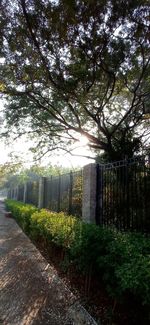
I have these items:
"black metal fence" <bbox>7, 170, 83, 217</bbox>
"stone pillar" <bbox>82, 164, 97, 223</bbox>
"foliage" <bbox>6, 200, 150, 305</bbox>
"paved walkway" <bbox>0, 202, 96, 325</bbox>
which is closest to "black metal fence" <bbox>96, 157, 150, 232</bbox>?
"stone pillar" <bbox>82, 164, 97, 223</bbox>

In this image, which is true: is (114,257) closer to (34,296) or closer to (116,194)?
(34,296)

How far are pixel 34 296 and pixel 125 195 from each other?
9.68 feet

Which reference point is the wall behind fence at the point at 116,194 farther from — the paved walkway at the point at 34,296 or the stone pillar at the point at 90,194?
the paved walkway at the point at 34,296

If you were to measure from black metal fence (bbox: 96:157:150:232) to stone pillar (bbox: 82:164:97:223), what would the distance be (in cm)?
14

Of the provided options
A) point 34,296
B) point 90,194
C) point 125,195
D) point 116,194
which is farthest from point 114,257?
point 90,194

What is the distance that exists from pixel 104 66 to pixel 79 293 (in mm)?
6671

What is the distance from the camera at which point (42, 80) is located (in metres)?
9.77

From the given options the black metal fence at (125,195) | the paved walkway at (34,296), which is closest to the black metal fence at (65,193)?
the black metal fence at (125,195)

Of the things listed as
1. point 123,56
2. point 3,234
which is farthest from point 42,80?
point 3,234

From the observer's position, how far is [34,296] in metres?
5.01

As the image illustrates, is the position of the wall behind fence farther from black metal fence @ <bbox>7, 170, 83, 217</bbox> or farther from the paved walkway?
the paved walkway

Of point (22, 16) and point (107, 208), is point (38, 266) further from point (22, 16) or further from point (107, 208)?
point (22, 16)

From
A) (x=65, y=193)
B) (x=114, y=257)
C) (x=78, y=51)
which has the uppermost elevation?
(x=78, y=51)

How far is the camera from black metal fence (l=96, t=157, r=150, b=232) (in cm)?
614
